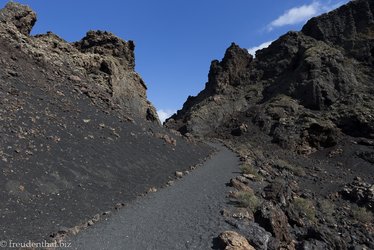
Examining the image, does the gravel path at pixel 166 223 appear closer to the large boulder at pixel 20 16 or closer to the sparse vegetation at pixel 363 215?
the sparse vegetation at pixel 363 215

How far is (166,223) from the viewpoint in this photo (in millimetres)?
12266

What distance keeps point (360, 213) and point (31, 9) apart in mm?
28101

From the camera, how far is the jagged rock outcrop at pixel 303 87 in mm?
51509

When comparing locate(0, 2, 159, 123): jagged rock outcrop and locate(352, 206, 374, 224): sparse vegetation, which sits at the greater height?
locate(0, 2, 159, 123): jagged rock outcrop

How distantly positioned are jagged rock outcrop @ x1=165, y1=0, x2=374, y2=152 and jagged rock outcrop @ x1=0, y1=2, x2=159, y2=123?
21.4m

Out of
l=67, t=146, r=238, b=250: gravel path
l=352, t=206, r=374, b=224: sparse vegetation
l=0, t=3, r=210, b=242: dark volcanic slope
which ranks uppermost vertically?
l=0, t=3, r=210, b=242: dark volcanic slope

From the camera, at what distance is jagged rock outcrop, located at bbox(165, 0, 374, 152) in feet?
169

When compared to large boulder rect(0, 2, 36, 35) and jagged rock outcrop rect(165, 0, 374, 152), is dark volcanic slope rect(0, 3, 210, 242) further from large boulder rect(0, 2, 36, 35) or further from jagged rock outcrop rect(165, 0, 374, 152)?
jagged rock outcrop rect(165, 0, 374, 152)

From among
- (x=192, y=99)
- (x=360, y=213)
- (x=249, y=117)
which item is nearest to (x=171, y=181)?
(x=360, y=213)

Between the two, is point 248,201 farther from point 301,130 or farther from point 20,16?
point 301,130

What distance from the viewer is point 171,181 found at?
19891 millimetres

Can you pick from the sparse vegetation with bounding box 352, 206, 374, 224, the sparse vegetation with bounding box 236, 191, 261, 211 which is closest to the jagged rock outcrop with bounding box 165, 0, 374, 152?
the sparse vegetation with bounding box 352, 206, 374, 224

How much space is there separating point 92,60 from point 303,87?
38.5 m

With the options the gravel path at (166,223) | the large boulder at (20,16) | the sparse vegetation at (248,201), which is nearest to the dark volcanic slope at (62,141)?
the large boulder at (20,16)
